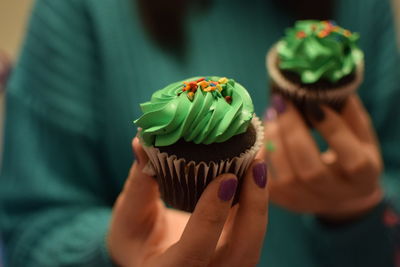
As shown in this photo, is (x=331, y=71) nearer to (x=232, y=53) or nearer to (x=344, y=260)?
(x=232, y=53)

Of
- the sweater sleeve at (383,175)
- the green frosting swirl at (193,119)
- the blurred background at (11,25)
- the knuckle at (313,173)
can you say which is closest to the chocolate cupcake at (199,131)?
the green frosting swirl at (193,119)

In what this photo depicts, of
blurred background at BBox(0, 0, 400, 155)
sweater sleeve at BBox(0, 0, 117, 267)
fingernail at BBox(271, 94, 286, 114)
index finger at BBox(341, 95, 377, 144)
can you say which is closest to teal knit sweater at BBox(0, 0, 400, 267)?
sweater sleeve at BBox(0, 0, 117, 267)

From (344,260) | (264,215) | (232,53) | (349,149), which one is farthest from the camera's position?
(232,53)

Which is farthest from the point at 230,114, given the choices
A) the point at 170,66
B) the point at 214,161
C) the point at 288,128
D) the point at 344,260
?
the point at 344,260

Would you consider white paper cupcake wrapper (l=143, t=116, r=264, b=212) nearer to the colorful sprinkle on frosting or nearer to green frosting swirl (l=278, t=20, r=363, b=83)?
the colorful sprinkle on frosting

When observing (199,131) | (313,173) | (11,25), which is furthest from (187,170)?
(11,25)

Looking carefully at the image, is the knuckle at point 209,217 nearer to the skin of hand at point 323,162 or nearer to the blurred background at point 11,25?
the skin of hand at point 323,162
